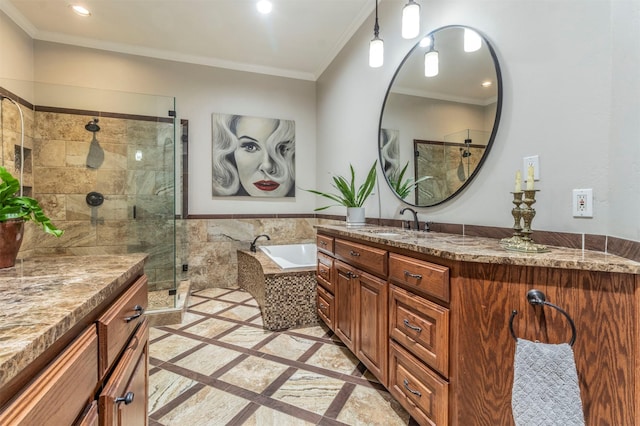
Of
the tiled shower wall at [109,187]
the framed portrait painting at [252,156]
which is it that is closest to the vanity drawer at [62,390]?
the tiled shower wall at [109,187]

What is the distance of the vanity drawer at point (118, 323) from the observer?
668 mm

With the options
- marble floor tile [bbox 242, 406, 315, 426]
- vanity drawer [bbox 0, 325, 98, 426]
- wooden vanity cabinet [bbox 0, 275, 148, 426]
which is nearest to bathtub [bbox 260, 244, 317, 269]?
marble floor tile [bbox 242, 406, 315, 426]

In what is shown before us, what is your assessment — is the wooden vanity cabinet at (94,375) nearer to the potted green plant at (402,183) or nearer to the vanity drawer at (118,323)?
the vanity drawer at (118,323)

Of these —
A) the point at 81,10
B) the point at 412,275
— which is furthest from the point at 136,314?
the point at 81,10

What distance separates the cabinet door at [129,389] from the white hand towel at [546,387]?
1128mm

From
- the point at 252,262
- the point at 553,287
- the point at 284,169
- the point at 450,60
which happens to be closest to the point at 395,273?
the point at 553,287

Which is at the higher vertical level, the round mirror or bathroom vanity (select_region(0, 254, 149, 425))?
the round mirror

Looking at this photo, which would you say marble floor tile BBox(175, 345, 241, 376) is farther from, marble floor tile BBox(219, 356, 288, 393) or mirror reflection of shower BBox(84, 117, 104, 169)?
mirror reflection of shower BBox(84, 117, 104, 169)

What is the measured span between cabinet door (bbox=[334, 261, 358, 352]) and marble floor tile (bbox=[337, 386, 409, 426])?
27 centimetres

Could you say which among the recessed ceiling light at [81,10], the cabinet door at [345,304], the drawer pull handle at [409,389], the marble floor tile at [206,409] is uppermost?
the recessed ceiling light at [81,10]

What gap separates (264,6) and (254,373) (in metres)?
3.07

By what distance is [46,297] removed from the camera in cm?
62

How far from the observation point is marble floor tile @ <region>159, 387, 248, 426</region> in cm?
143

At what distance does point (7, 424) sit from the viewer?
14.2 inches
